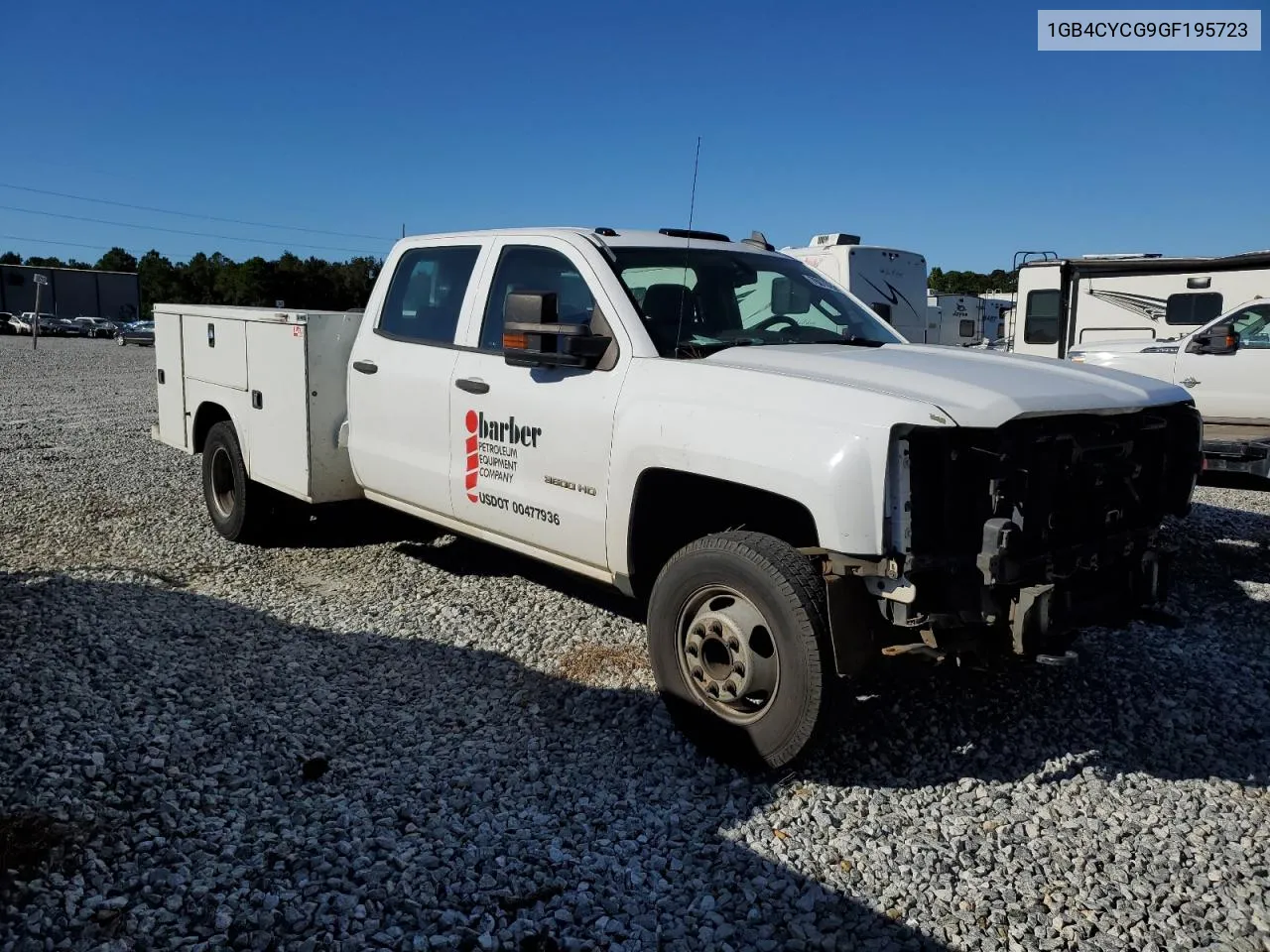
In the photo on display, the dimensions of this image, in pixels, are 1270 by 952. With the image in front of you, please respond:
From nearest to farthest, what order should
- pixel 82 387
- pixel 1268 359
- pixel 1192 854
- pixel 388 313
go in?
pixel 1192 854 → pixel 388 313 → pixel 1268 359 → pixel 82 387

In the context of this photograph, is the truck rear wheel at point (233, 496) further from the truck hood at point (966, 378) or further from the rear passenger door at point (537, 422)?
the truck hood at point (966, 378)

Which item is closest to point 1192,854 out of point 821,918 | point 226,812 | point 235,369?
point 821,918

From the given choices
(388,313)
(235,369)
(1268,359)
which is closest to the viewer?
(388,313)

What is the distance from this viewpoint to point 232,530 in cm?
709

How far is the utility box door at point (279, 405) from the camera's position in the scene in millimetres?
6070

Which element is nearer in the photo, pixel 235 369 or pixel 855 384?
pixel 855 384

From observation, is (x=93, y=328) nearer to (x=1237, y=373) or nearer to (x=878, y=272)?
(x=878, y=272)

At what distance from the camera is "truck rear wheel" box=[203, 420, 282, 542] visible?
688cm

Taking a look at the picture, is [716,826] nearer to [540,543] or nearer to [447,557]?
[540,543]

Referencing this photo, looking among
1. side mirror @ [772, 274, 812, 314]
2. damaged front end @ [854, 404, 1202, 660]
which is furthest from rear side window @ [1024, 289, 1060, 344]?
damaged front end @ [854, 404, 1202, 660]

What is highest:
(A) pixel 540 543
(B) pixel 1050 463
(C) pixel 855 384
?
(C) pixel 855 384

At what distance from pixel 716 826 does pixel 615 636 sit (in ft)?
6.22

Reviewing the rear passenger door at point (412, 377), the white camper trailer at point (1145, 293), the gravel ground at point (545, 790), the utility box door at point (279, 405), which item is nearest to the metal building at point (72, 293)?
the white camper trailer at point (1145, 293)

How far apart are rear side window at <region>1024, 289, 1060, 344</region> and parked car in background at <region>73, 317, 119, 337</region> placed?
49.1 metres
